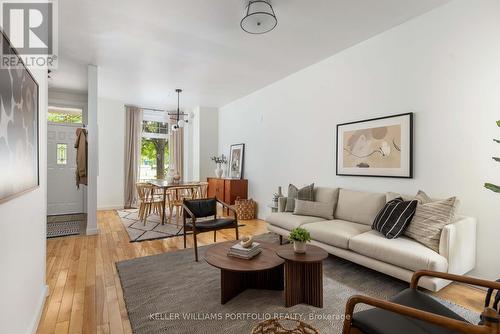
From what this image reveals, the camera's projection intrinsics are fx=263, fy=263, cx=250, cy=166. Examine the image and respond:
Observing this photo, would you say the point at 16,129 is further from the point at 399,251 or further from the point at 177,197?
the point at 177,197

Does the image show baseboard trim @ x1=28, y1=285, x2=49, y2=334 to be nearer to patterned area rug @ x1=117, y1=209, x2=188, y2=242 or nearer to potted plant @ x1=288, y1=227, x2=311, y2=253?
patterned area rug @ x1=117, y1=209, x2=188, y2=242

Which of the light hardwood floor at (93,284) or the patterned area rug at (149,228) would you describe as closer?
the light hardwood floor at (93,284)

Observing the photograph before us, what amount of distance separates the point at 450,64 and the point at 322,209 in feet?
7.13

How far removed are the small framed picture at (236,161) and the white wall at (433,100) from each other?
211 centimetres

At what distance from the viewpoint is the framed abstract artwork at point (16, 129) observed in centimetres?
121

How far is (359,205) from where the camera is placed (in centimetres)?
336

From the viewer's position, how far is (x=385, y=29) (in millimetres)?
3227

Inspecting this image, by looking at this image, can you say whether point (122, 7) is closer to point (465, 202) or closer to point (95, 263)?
point (95, 263)

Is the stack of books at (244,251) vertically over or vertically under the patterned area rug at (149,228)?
over

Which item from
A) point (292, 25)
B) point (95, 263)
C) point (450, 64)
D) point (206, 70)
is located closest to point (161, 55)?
point (206, 70)

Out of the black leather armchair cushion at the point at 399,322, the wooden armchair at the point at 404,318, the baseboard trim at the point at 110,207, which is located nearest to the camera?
the wooden armchair at the point at 404,318

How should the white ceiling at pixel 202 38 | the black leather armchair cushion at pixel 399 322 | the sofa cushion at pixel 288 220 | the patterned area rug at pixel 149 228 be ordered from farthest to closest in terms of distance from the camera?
the patterned area rug at pixel 149 228, the sofa cushion at pixel 288 220, the white ceiling at pixel 202 38, the black leather armchair cushion at pixel 399 322

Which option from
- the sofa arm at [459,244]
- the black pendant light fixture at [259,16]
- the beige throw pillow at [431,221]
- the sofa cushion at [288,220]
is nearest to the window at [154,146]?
the sofa cushion at [288,220]

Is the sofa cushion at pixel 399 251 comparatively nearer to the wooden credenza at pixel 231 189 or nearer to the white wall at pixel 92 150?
the wooden credenza at pixel 231 189
